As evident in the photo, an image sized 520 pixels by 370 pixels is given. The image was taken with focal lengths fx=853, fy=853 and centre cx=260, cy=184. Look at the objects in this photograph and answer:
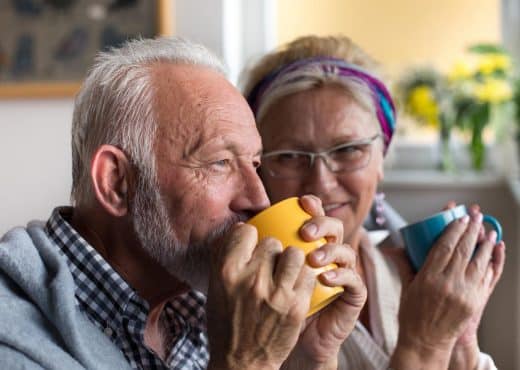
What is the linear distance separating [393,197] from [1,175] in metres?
1.33

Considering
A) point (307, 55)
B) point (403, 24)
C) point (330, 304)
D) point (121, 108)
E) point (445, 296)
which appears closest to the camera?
point (121, 108)

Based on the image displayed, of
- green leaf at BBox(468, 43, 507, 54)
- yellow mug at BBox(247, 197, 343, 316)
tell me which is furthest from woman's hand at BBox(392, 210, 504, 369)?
green leaf at BBox(468, 43, 507, 54)

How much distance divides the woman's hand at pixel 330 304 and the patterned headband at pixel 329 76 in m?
0.49

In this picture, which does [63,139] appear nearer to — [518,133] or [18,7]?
[18,7]

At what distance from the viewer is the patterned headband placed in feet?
5.09

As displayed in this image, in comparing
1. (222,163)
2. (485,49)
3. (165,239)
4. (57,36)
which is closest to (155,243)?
(165,239)

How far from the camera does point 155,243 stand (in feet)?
3.45

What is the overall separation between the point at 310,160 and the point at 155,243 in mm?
523

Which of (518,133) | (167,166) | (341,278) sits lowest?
(518,133)

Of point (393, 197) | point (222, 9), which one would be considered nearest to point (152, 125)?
point (222, 9)

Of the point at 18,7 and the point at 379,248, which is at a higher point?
the point at 18,7

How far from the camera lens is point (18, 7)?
100 inches

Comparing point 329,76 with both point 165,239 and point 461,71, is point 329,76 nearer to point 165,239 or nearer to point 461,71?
point 165,239

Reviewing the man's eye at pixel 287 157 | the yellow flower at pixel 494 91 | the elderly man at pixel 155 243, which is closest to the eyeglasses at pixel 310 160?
the man's eye at pixel 287 157
